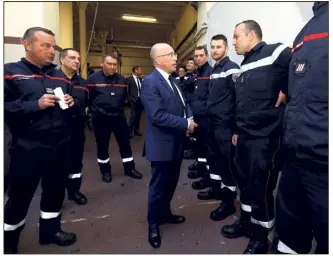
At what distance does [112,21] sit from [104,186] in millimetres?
7711

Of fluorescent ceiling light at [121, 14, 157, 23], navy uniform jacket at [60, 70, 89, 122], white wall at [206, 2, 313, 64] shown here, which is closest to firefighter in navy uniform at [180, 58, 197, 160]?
white wall at [206, 2, 313, 64]

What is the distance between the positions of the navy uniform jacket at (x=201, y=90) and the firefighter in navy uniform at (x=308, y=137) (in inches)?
71.6

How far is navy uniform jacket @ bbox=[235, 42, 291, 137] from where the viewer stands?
5.00 ft

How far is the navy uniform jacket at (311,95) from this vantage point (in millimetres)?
991

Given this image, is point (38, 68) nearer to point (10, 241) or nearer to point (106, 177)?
point (10, 241)

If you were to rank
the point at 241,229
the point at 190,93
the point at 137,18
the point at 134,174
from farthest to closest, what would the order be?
the point at 137,18
the point at 190,93
the point at 134,174
the point at 241,229

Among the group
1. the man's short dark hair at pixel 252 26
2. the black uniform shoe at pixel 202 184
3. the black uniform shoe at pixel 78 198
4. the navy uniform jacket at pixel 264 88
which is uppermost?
the man's short dark hair at pixel 252 26

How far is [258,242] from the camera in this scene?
169 centimetres

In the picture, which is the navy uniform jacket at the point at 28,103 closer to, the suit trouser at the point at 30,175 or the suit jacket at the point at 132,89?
the suit trouser at the point at 30,175

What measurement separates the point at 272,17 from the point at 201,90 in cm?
123

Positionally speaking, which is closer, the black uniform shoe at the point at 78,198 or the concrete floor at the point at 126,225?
the concrete floor at the point at 126,225

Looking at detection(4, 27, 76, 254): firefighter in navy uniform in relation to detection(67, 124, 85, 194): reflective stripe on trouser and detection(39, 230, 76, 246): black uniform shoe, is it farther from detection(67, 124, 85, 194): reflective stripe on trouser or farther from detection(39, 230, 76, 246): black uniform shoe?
detection(67, 124, 85, 194): reflective stripe on trouser

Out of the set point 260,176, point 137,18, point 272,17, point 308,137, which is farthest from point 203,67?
point 137,18

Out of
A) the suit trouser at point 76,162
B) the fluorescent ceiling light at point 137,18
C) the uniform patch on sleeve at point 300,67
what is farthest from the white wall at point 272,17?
the fluorescent ceiling light at point 137,18
